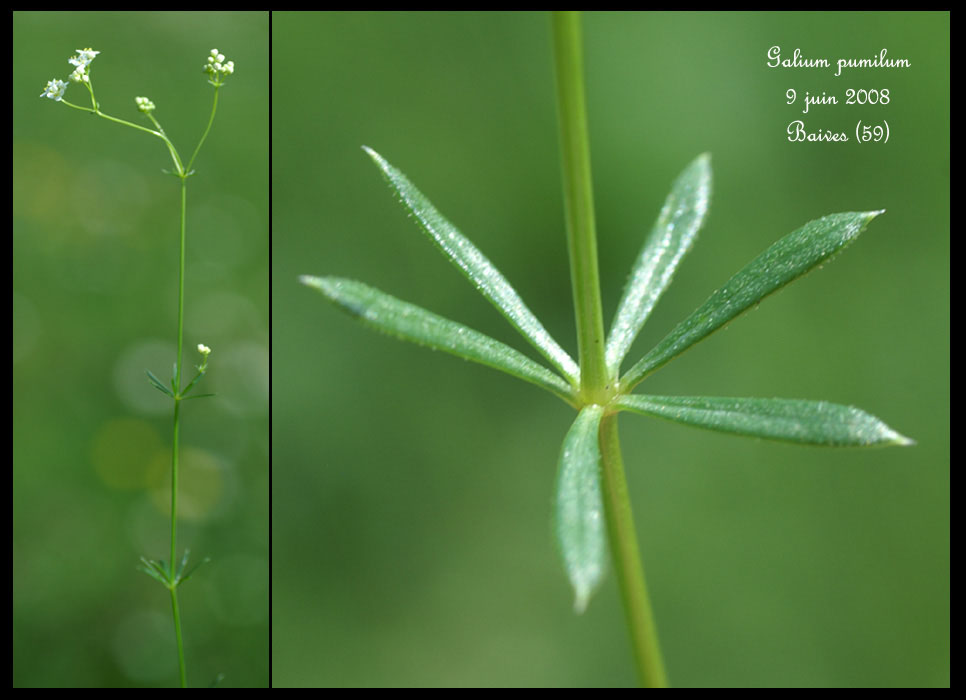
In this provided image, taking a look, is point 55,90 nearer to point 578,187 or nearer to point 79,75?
point 79,75

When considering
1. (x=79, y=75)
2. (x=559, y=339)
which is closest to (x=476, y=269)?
(x=79, y=75)

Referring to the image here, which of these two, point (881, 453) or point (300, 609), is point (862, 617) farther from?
point (300, 609)

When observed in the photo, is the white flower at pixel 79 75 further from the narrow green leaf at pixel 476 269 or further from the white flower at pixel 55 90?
the narrow green leaf at pixel 476 269

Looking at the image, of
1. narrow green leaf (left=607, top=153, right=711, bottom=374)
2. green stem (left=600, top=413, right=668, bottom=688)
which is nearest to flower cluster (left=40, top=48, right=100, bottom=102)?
narrow green leaf (left=607, top=153, right=711, bottom=374)
